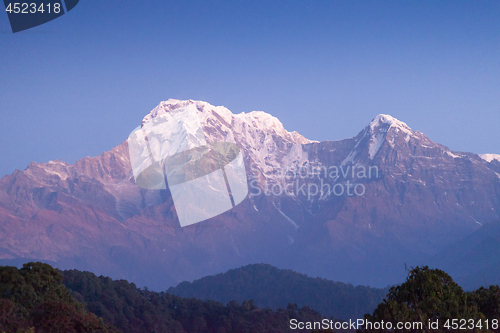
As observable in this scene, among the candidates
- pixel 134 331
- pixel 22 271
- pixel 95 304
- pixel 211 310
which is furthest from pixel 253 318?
pixel 22 271

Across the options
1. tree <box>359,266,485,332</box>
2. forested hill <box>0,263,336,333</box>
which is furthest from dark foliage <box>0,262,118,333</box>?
tree <box>359,266,485,332</box>

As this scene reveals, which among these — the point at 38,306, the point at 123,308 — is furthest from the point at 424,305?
the point at 123,308

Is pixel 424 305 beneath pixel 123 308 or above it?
above

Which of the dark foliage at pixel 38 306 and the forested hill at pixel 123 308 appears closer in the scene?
the dark foliage at pixel 38 306

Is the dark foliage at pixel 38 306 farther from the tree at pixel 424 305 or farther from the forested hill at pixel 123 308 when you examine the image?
the tree at pixel 424 305

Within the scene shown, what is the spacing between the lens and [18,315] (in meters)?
29.9

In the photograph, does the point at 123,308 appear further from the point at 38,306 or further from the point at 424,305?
the point at 424,305

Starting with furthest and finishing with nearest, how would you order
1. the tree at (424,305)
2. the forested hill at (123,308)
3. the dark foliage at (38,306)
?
the forested hill at (123,308), the dark foliage at (38,306), the tree at (424,305)

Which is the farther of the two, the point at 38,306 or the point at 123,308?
the point at 123,308

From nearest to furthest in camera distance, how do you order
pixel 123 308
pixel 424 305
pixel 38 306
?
pixel 424 305, pixel 38 306, pixel 123 308

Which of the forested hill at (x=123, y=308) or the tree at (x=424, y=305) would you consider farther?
the forested hill at (x=123, y=308)

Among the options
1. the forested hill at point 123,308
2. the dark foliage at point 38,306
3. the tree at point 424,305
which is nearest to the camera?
the tree at point 424,305

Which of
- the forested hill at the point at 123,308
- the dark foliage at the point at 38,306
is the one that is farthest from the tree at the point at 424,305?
the forested hill at the point at 123,308

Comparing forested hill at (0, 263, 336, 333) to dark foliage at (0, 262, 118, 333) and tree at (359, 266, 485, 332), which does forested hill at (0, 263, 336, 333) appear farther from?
tree at (359, 266, 485, 332)
